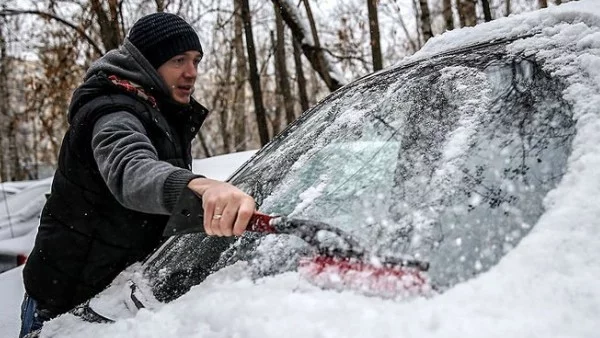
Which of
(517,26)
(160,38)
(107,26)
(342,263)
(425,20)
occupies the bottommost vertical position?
(342,263)

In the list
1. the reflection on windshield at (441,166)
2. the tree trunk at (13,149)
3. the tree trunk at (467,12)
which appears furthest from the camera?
the tree trunk at (13,149)

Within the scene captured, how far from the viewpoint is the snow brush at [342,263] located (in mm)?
978

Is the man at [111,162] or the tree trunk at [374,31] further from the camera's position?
the tree trunk at [374,31]

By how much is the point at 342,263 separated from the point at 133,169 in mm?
564

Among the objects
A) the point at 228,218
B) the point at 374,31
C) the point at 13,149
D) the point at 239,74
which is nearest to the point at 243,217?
A: the point at 228,218

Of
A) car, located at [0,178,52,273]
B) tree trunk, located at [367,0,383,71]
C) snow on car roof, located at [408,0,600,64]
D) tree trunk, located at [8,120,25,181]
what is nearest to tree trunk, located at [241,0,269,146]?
tree trunk, located at [367,0,383,71]

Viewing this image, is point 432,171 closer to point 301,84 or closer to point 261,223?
point 261,223

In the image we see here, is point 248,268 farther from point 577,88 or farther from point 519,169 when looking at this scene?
point 577,88

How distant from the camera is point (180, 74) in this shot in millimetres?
1976

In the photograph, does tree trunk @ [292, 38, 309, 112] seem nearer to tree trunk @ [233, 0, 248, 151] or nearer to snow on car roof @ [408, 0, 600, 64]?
tree trunk @ [233, 0, 248, 151]

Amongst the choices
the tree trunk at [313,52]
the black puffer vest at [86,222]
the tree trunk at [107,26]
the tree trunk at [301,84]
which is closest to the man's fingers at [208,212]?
the black puffer vest at [86,222]

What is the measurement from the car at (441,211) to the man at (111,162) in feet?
0.54

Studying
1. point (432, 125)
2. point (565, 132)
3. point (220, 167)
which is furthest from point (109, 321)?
point (220, 167)

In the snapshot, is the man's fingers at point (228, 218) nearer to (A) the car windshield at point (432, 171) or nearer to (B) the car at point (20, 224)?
(A) the car windshield at point (432, 171)
